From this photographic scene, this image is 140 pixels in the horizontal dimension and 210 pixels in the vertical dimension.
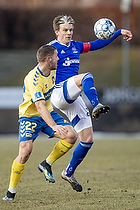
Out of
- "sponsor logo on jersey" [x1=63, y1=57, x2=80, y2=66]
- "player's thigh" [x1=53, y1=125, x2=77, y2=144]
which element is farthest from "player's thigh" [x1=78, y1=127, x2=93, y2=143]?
"sponsor logo on jersey" [x1=63, y1=57, x2=80, y2=66]

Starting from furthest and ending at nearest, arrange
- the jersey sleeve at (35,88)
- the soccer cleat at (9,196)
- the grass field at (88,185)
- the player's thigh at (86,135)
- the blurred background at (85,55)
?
the blurred background at (85,55) → the player's thigh at (86,135) → the soccer cleat at (9,196) → the jersey sleeve at (35,88) → the grass field at (88,185)

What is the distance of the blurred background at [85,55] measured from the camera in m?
17.3

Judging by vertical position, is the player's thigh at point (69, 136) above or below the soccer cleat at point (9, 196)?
above

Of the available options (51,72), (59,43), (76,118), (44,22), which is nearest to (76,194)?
(76,118)

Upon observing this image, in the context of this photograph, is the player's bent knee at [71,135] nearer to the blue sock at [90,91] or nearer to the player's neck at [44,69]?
the blue sock at [90,91]

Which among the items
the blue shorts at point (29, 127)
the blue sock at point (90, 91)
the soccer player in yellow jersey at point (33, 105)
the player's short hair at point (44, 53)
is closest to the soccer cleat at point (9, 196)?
the soccer player in yellow jersey at point (33, 105)

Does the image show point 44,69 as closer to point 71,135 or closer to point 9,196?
point 71,135

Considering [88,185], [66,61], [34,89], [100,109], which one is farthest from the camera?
[88,185]

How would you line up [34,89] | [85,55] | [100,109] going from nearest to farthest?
[100,109] < [34,89] < [85,55]

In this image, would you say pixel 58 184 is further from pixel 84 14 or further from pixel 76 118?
pixel 84 14

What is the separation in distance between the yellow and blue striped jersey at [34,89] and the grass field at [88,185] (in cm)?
105

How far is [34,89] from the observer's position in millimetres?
5816

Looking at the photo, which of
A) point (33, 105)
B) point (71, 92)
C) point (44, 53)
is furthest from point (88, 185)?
point (44, 53)

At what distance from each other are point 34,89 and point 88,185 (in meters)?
1.89
